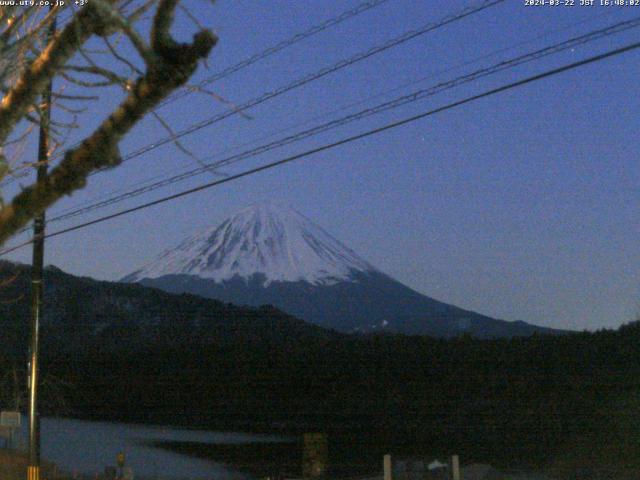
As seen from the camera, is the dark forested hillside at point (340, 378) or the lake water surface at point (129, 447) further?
the dark forested hillside at point (340, 378)

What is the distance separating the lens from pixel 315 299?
117 meters

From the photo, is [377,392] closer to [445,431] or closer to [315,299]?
[445,431]

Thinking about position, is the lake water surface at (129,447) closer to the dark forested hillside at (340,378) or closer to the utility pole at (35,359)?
the dark forested hillside at (340,378)

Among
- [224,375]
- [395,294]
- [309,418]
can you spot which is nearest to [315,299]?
[395,294]

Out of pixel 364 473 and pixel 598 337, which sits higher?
pixel 598 337

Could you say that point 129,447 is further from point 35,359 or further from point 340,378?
point 35,359

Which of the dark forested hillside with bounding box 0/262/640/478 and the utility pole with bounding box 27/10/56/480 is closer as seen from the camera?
the utility pole with bounding box 27/10/56/480

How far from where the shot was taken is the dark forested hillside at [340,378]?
3472cm

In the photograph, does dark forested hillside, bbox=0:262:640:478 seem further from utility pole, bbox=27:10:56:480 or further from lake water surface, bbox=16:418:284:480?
utility pole, bbox=27:10:56:480

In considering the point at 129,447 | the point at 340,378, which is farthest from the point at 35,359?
the point at 340,378

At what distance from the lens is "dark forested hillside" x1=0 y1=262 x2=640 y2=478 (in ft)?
114

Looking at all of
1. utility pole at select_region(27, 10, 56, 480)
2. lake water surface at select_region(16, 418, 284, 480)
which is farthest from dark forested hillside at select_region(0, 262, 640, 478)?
utility pole at select_region(27, 10, 56, 480)

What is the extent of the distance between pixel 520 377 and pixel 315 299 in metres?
76.8

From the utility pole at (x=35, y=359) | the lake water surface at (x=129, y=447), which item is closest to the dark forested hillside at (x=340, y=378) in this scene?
the lake water surface at (x=129, y=447)
